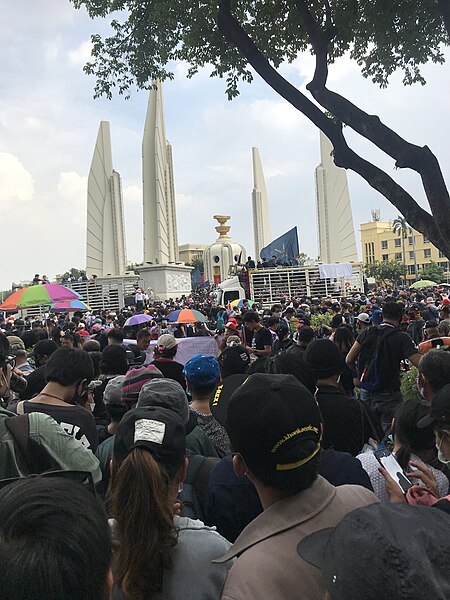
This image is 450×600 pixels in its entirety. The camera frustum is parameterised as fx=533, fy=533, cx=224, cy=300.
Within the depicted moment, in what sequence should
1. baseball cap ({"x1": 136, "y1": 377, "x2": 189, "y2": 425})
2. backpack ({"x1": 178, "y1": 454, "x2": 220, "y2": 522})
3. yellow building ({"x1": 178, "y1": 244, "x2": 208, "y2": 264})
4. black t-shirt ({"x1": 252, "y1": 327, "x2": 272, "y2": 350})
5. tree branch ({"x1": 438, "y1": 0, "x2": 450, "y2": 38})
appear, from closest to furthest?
backpack ({"x1": 178, "y1": 454, "x2": 220, "y2": 522})
baseball cap ({"x1": 136, "y1": 377, "x2": 189, "y2": 425})
tree branch ({"x1": 438, "y1": 0, "x2": 450, "y2": 38})
black t-shirt ({"x1": 252, "y1": 327, "x2": 272, "y2": 350})
yellow building ({"x1": 178, "y1": 244, "x2": 208, "y2": 264})

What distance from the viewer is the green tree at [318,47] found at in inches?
290

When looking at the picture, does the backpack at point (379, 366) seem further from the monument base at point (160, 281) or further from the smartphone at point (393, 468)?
the monument base at point (160, 281)

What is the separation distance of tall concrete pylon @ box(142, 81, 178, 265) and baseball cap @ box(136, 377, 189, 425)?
1352 inches

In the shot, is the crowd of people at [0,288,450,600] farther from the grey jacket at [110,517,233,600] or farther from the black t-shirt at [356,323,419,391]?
the black t-shirt at [356,323,419,391]

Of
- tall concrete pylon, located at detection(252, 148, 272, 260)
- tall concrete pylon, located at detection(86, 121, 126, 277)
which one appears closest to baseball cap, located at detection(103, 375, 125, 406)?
tall concrete pylon, located at detection(86, 121, 126, 277)

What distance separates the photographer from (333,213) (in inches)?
1645

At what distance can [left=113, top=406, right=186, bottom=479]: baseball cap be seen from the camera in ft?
6.64

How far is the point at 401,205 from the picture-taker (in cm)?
743

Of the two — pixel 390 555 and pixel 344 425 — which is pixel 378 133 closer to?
pixel 344 425

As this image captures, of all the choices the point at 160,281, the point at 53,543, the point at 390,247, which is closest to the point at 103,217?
the point at 160,281

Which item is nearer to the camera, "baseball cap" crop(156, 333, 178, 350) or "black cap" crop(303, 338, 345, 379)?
"black cap" crop(303, 338, 345, 379)

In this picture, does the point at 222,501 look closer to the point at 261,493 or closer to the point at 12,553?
the point at 261,493

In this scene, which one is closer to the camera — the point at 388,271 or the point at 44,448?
the point at 44,448

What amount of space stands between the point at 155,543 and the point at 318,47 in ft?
26.4
